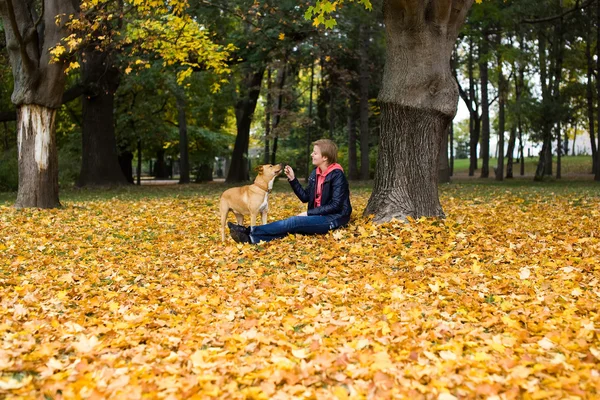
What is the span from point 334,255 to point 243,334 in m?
3.10

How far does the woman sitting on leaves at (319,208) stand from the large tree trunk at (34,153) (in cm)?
758

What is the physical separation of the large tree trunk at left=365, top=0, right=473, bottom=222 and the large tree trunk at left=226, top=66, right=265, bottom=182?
18.2 m

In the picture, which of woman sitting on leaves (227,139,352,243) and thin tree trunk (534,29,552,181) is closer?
woman sitting on leaves (227,139,352,243)

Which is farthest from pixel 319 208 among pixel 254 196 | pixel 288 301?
pixel 288 301

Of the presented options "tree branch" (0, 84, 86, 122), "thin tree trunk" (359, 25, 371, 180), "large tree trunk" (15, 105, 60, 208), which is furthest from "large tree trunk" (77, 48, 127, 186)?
"thin tree trunk" (359, 25, 371, 180)

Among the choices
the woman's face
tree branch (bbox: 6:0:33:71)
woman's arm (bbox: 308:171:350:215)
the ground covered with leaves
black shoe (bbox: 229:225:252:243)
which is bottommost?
the ground covered with leaves

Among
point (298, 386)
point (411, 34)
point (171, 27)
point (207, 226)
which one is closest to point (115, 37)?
point (171, 27)

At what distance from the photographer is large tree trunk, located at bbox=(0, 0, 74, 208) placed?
1366 cm

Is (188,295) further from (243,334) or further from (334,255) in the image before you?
(334,255)

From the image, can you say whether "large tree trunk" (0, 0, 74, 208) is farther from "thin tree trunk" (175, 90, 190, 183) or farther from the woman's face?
"thin tree trunk" (175, 90, 190, 183)

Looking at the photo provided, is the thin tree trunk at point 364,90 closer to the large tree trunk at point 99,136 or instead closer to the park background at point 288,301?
the large tree trunk at point 99,136

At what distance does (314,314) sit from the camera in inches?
198

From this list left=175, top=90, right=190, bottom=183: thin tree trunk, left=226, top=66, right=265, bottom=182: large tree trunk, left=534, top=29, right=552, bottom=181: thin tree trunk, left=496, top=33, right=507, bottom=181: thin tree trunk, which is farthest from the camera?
left=175, top=90, right=190, bottom=183: thin tree trunk

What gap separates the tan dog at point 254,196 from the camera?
8008 millimetres
